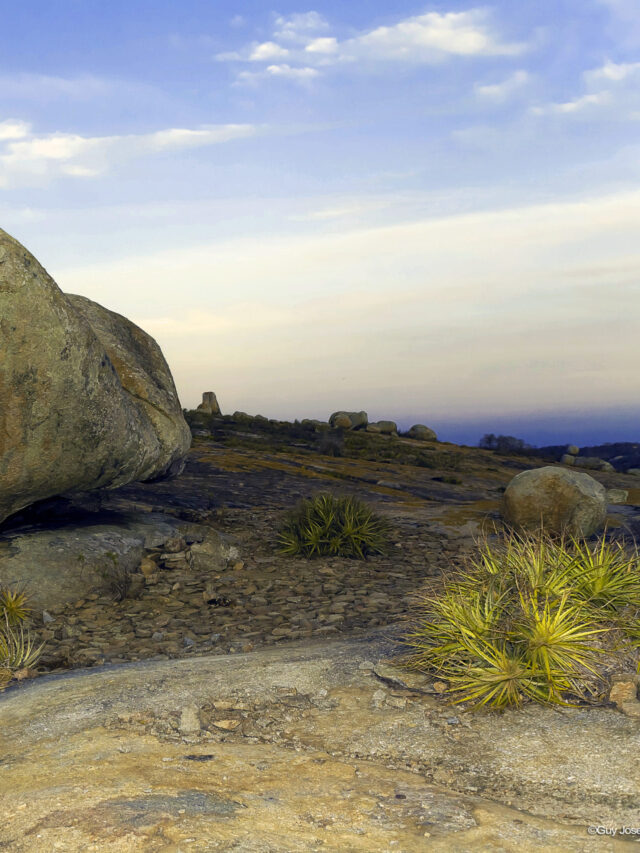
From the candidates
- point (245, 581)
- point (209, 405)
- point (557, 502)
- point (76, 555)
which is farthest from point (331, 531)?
point (209, 405)

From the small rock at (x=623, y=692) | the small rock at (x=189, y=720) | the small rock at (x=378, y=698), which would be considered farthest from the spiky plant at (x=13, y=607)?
the small rock at (x=623, y=692)

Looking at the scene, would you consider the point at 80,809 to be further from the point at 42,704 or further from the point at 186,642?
the point at 186,642

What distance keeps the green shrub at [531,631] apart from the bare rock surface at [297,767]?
0.24 meters

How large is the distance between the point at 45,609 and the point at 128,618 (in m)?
1.01

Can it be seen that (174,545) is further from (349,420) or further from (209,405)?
(349,420)

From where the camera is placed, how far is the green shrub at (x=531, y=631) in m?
5.07

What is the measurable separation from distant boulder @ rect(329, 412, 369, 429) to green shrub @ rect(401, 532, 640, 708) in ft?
129

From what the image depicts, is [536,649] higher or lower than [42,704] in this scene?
higher

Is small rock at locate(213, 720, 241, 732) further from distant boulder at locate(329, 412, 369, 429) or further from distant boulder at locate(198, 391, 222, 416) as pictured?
distant boulder at locate(329, 412, 369, 429)

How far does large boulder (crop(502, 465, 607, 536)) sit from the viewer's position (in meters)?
14.6

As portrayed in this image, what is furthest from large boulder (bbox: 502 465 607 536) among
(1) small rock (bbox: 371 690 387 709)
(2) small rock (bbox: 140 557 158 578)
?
(1) small rock (bbox: 371 690 387 709)

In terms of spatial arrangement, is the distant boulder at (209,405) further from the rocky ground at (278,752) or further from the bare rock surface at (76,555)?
the rocky ground at (278,752)

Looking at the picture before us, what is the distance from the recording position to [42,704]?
5.53 metres

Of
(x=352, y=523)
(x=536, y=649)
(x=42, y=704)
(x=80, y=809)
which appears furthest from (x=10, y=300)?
(x=352, y=523)
